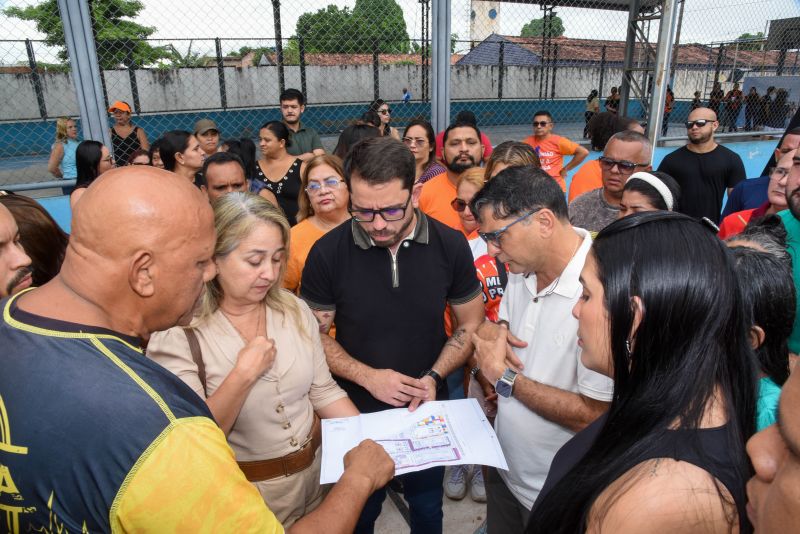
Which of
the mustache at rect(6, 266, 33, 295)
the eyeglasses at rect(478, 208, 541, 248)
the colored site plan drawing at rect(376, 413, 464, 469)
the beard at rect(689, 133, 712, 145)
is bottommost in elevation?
the colored site plan drawing at rect(376, 413, 464, 469)

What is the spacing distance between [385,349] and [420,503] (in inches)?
29.5

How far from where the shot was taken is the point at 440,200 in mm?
3758

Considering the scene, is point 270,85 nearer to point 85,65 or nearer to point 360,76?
point 360,76

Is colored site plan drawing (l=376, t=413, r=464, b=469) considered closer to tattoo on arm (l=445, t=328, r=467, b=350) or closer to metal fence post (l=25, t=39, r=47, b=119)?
tattoo on arm (l=445, t=328, r=467, b=350)

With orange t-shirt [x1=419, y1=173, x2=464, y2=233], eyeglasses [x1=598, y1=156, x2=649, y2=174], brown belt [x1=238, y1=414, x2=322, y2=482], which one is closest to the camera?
brown belt [x1=238, y1=414, x2=322, y2=482]

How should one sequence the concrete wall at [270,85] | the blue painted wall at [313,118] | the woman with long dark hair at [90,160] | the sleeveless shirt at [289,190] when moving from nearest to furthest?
the woman with long dark hair at [90,160] → the sleeveless shirt at [289,190] → the blue painted wall at [313,118] → the concrete wall at [270,85]

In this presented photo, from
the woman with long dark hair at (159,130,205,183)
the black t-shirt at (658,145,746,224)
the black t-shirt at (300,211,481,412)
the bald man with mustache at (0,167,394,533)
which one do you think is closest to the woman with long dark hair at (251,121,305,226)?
the woman with long dark hair at (159,130,205,183)

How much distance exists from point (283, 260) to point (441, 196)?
206cm

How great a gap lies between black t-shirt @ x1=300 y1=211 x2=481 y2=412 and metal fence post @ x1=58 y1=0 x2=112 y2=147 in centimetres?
286

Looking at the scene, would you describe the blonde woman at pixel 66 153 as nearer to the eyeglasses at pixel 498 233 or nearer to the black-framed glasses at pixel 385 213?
the black-framed glasses at pixel 385 213

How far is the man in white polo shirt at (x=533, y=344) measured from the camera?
1681 mm

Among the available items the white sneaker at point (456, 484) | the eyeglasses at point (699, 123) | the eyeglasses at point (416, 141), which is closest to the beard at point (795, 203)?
the white sneaker at point (456, 484)

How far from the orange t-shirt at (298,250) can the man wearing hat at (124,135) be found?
300 centimetres

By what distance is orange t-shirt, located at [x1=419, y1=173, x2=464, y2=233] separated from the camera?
3637mm
